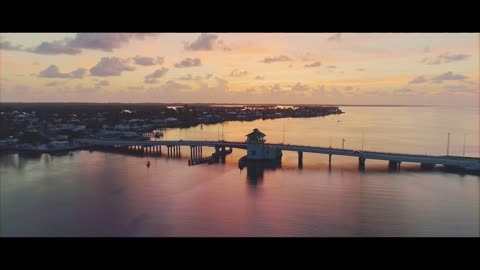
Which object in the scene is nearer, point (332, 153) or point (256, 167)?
point (256, 167)

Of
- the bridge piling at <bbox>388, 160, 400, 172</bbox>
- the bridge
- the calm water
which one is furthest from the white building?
the bridge piling at <bbox>388, 160, 400, 172</bbox>

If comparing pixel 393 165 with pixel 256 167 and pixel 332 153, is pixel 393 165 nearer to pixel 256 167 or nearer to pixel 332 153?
pixel 332 153

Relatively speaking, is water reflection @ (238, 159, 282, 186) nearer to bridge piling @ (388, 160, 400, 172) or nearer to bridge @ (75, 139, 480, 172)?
bridge @ (75, 139, 480, 172)

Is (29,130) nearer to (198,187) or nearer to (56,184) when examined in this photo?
(56,184)

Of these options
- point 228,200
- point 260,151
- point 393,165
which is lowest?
point 228,200

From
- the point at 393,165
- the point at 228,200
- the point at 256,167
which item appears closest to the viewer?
the point at 228,200

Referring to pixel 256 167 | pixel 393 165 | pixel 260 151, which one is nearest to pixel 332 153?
pixel 393 165

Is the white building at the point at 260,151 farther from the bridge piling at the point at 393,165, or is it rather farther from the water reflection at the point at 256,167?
the bridge piling at the point at 393,165

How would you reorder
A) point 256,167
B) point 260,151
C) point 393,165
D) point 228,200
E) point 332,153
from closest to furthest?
point 228,200 → point 393,165 → point 256,167 → point 332,153 → point 260,151

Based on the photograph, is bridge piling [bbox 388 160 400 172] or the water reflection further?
bridge piling [bbox 388 160 400 172]

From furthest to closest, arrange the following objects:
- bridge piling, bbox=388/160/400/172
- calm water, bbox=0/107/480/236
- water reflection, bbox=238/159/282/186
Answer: bridge piling, bbox=388/160/400/172, water reflection, bbox=238/159/282/186, calm water, bbox=0/107/480/236
